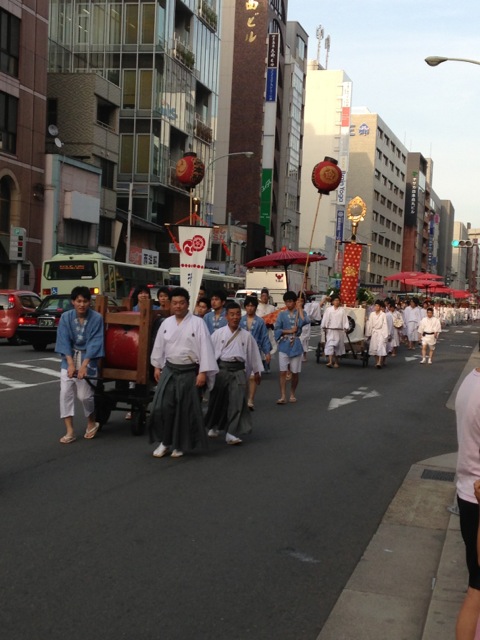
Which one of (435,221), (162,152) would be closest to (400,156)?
(435,221)

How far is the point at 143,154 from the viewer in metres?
49.5

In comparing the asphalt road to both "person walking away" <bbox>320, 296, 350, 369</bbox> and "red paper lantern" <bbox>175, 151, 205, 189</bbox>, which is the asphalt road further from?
"person walking away" <bbox>320, 296, 350, 369</bbox>

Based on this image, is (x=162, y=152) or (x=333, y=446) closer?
(x=333, y=446)

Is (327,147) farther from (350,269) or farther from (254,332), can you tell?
(254,332)

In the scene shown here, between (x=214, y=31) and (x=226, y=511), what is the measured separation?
5530 centimetres

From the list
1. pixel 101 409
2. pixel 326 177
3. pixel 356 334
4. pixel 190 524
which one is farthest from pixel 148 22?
pixel 190 524

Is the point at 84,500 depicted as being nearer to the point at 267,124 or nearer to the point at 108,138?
the point at 108,138

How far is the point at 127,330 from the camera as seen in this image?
10.2 metres

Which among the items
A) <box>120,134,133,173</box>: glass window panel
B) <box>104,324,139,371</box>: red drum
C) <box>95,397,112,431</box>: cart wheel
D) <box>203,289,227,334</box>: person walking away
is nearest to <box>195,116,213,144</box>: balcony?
<box>120,134,133,173</box>: glass window panel

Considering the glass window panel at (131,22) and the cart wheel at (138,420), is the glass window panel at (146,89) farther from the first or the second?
the cart wheel at (138,420)

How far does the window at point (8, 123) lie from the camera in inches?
1405

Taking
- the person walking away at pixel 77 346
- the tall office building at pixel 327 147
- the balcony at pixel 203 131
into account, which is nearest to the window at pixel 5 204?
the balcony at pixel 203 131

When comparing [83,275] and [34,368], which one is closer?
[34,368]

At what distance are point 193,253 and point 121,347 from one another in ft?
25.3
